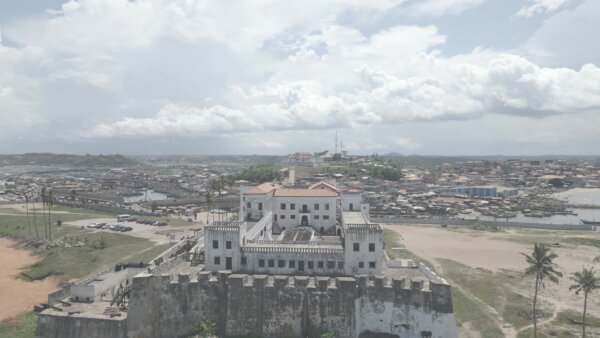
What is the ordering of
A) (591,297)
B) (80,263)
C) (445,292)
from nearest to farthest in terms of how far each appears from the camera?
(445,292), (591,297), (80,263)

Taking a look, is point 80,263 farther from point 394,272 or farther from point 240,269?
point 394,272

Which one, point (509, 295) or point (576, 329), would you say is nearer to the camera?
point (576, 329)

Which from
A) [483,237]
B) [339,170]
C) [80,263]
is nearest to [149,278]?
[80,263]

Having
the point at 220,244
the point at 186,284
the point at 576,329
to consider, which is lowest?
the point at 576,329

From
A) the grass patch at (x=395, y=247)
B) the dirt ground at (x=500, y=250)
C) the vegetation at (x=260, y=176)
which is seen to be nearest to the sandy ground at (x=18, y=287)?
the grass patch at (x=395, y=247)

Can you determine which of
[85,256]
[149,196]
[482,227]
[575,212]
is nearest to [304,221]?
[85,256]

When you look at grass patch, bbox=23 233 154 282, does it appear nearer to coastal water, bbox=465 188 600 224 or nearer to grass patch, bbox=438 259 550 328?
grass patch, bbox=438 259 550 328

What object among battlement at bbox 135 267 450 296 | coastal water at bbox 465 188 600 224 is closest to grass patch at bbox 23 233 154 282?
battlement at bbox 135 267 450 296

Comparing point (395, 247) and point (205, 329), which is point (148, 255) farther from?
point (395, 247)
